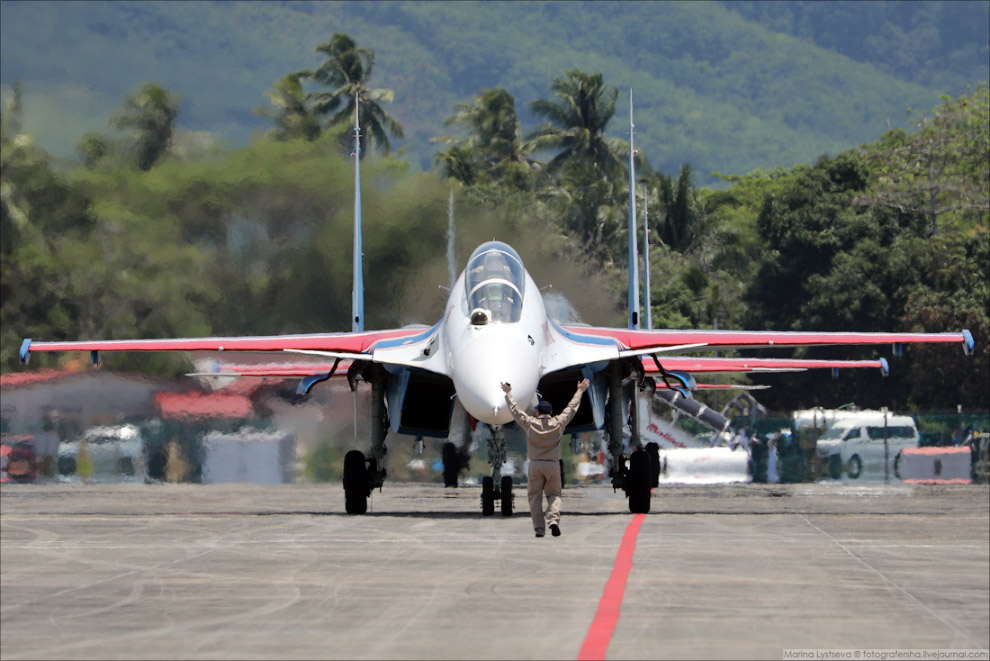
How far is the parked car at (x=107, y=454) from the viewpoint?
36.6m

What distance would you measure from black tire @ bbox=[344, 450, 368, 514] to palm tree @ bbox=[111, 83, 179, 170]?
61.2ft

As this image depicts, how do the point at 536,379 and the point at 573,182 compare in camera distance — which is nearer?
the point at 536,379

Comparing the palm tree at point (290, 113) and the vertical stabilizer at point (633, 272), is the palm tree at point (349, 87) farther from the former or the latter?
the vertical stabilizer at point (633, 272)

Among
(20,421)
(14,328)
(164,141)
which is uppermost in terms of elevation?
(164,141)

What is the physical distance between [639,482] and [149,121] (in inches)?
922

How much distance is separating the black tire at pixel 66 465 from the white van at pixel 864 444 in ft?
69.0

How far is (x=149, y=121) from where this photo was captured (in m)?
43.0

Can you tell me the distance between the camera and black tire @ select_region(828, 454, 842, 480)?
1732 inches

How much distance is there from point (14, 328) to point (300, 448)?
39.6 feet

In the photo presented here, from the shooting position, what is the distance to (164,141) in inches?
1657

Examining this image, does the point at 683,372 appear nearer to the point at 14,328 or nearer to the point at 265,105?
the point at 14,328

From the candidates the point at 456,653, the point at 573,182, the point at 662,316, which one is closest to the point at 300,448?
the point at 456,653

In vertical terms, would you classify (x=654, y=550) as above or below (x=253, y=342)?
below

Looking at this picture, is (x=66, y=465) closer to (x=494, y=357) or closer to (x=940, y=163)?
(x=494, y=357)
